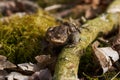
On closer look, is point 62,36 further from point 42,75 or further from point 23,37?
point 23,37

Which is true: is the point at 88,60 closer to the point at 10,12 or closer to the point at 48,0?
the point at 10,12

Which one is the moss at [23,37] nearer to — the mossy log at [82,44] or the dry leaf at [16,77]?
the dry leaf at [16,77]

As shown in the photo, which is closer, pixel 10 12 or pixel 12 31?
pixel 12 31

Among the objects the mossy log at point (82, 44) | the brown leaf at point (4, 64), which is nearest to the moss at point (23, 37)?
the brown leaf at point (4, 64)

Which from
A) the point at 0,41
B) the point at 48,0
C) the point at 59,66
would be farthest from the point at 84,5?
the point at 59,66

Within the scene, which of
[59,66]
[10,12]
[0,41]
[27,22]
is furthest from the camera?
[10,12]

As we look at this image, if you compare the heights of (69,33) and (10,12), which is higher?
(69,33)

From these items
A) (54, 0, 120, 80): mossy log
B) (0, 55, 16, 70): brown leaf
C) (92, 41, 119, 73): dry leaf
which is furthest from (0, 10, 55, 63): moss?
(92, 41, 119, 73): dry leaf
